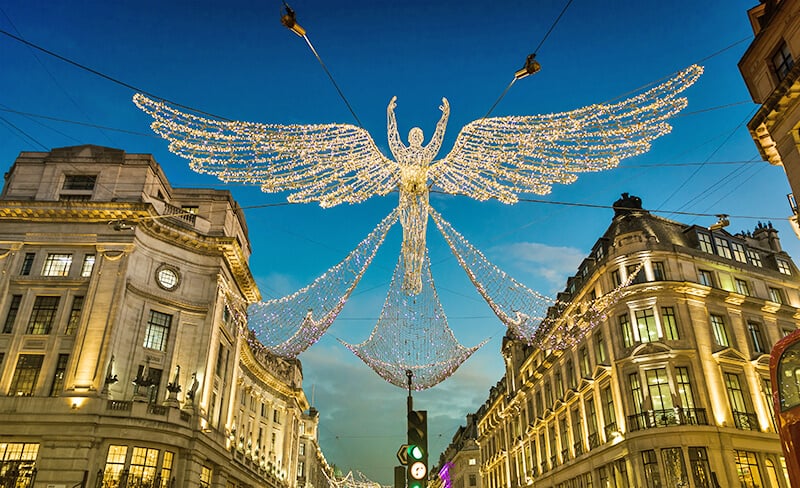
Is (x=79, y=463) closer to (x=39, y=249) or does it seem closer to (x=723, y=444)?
(x=39, y=249)

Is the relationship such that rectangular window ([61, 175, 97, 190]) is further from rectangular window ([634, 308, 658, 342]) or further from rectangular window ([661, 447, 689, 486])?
rectangular window ([661, 447, 689, 486])

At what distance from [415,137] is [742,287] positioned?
102ft

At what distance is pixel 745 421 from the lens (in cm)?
3089

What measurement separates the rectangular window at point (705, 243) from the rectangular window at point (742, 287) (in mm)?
2443

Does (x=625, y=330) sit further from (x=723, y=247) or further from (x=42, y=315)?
(x=42, y=315)

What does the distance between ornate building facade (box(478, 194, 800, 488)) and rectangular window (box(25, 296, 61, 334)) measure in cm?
3246

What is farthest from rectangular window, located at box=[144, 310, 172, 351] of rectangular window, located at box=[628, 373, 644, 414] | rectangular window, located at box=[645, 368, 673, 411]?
rectangular window, located at box=[645, 368, 673, 411]

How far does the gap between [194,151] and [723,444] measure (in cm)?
3018

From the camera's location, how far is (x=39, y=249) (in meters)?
32.3

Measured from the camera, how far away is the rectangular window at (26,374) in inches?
1147

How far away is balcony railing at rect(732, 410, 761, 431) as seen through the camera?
101 ft

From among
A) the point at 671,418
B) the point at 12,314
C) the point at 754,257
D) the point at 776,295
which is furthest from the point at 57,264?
the point at 776,295

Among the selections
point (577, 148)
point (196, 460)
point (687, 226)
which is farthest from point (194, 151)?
point (687, 226)

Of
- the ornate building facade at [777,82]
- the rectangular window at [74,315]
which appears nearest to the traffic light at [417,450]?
the ornate building facade at [777,82]
